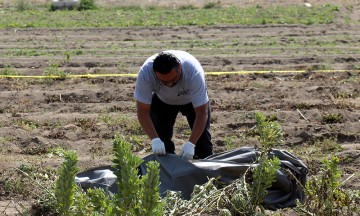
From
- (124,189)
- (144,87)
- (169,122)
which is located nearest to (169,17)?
(169,122)

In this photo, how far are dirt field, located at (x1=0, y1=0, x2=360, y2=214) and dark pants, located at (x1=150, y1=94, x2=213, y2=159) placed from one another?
2.21ft

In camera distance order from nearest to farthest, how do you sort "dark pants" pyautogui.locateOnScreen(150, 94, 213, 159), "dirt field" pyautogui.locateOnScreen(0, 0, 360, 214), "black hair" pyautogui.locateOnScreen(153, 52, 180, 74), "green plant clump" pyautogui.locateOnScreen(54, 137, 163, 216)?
"green plant clump" pyautogui.locateOnScreen(54, 137, 163, 216)
"black hair" pyautogui.locateOnScreen(153, 52, 180, 74)
"dark pants" pyautogui.locateOnScreen(150, 94, 213, 159)
"dirt field" pyautogui.locateOnScreen(0, 0, 360, 214)

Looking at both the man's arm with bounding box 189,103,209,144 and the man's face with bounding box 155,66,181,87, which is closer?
the man's face with bounding box 155,66,181,87

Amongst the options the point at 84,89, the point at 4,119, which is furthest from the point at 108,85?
the point at 4,119

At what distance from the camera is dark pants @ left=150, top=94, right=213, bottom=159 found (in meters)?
7.34

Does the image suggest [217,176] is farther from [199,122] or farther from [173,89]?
[173,89]

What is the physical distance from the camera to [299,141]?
8562 millimetres

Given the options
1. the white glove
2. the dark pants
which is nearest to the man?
the white glove

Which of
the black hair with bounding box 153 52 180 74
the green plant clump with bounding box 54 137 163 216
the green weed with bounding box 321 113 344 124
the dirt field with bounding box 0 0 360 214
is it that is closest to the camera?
the green plant clump with bounding box 54 137 163 216

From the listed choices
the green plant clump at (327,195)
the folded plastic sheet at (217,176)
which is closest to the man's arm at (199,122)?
the folded plastic sheet at (217,176)

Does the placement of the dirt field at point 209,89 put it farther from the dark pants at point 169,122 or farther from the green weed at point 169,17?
the green weed at point 169,17

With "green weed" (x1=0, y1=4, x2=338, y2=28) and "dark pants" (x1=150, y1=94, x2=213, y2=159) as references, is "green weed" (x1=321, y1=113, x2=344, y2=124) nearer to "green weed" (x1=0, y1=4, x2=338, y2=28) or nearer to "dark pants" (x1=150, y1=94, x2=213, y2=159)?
"dark pants" (x1=150, y1=94, x2=213, y2=159)

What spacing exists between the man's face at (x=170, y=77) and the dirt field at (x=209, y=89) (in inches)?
59.1

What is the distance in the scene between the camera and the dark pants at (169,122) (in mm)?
7340
